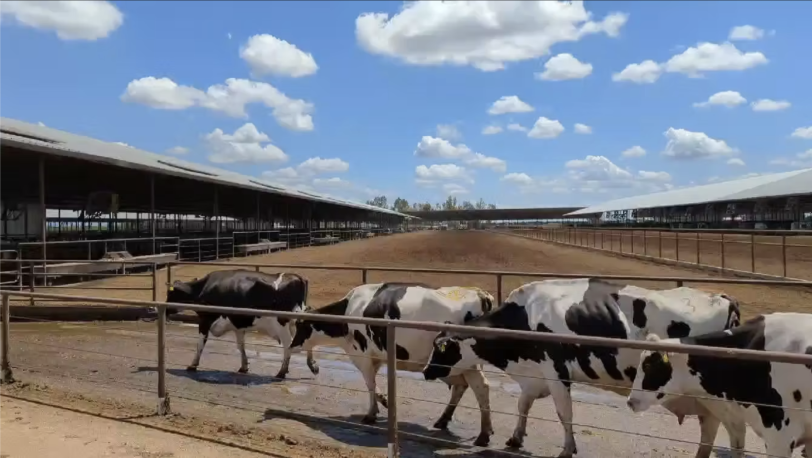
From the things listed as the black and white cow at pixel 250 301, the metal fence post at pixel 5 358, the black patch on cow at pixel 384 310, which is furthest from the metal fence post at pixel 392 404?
the metal fence post at pixel 5 358

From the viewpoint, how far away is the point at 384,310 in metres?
6.44

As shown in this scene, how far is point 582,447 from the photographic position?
5406 millimetres

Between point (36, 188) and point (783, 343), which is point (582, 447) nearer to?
point (783, 343)

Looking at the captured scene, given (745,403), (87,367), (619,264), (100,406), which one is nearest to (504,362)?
(745,403)

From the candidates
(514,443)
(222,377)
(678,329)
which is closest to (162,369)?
(222,377)

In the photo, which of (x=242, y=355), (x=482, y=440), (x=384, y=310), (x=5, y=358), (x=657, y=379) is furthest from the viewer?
(x=242, y=355)

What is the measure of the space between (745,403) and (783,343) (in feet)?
1.64

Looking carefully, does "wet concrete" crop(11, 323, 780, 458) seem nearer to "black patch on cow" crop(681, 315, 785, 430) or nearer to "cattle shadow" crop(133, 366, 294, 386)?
"cattle shadow" crop(133, 366, 294, 386)

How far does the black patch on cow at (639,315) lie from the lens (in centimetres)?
528

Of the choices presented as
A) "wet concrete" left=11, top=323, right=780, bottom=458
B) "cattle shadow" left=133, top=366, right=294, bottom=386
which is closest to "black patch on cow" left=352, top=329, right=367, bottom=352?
"wet concrete" left=11, top=323, right=780, bottom=458

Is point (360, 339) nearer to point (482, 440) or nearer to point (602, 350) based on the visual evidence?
point (482, 440)

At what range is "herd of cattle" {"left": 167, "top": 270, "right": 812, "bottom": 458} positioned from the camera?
157 inches

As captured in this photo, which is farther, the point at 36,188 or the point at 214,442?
the point at 36,188

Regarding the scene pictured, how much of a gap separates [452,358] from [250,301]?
13.9 feet
